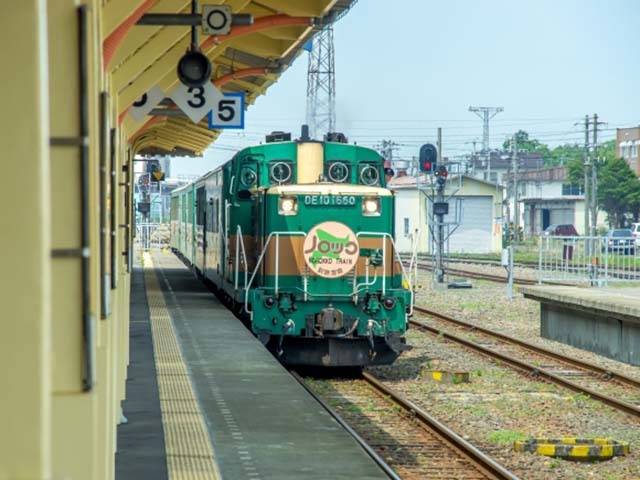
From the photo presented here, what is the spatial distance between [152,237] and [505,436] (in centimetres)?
5321

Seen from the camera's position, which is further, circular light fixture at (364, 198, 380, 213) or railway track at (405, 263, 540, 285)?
railway track at (405, 263, 540, 285)

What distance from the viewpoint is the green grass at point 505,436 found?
442 inches

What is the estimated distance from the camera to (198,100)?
492 inches

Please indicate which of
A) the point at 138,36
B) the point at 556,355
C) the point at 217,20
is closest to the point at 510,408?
the point at 556,355

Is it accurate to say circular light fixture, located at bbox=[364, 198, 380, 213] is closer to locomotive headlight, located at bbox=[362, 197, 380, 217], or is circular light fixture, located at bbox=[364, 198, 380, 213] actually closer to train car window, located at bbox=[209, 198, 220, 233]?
locomotive headlight, located at bbox=[362, 197, 380, 217]

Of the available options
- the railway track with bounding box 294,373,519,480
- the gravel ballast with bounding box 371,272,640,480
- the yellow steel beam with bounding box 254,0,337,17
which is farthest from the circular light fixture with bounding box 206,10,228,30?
the gravel ballast with bounding box 371,272,640,480

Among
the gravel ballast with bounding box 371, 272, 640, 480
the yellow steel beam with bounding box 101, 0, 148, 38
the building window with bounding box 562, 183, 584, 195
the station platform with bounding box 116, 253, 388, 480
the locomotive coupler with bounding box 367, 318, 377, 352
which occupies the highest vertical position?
the building window with bounding box 562, 183, 584, 195

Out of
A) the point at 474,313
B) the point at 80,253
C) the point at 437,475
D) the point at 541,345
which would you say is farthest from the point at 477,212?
the point at 80,253

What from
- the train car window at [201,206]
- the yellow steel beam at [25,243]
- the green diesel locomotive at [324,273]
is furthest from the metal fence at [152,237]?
the yellow steel beam at [25,243]

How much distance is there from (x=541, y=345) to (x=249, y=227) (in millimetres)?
6564

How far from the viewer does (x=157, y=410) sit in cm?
973

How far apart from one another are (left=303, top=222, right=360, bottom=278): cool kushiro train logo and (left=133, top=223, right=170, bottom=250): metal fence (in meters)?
42.1

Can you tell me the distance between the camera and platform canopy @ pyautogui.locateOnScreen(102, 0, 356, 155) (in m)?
5.54

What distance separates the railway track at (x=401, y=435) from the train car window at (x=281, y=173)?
2.83 m
